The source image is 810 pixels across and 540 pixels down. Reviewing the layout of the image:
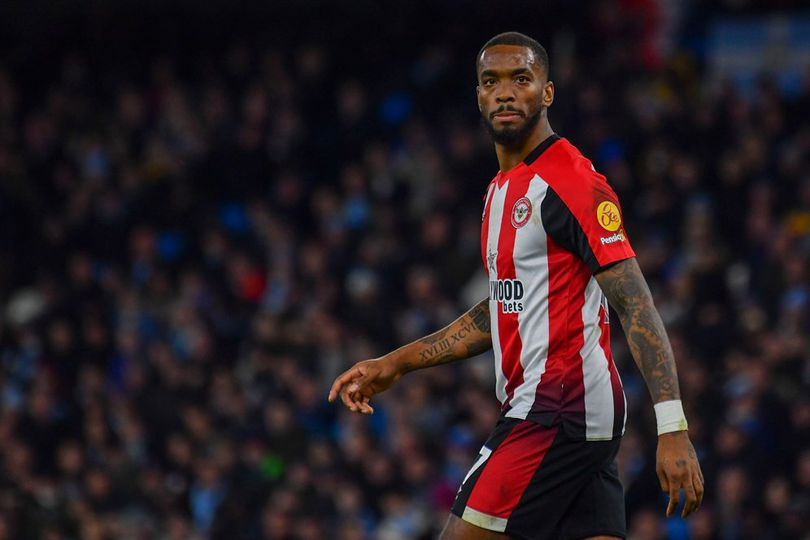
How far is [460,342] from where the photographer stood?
5.52m

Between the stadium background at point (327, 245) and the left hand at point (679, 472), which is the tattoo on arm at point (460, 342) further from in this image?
the stadium background at point (327, 245)

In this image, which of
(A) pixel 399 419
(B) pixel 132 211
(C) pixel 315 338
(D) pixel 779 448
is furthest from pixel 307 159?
(D) pixel 779 448

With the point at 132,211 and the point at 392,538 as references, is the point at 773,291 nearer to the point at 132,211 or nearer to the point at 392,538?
the point at 392,538

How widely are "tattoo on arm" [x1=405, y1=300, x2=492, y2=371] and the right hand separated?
0.28 feet

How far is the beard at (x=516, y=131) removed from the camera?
5.07 m

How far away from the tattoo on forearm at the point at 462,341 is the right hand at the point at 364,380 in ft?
0.31

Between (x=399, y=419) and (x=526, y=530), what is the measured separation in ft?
22.4

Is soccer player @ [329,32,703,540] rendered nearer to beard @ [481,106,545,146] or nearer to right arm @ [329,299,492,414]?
beard @ [481,106,545,146]

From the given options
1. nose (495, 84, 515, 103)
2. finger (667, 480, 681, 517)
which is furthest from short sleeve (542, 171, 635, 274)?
finger (667, 480, 681, 517)

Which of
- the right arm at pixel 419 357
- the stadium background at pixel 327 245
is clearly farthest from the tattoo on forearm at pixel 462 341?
the stadium background at pixel 327 245

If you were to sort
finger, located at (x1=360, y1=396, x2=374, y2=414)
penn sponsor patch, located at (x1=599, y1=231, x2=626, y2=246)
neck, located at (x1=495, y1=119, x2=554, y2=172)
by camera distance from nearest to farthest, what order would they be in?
penn sponsor patch, located at (x1=599, y1=231, x2=626, y2=246) < neck, located at (x1=495, y1=119, x2=554, y2=172) < finger, located at (x1=360, y1=396, x2=374, y2=414)

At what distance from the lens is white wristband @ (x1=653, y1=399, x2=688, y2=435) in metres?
4.53

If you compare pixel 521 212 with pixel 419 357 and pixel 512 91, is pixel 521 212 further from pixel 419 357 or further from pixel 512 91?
pixel 419 357

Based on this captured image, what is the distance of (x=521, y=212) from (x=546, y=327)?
1.31 feet
